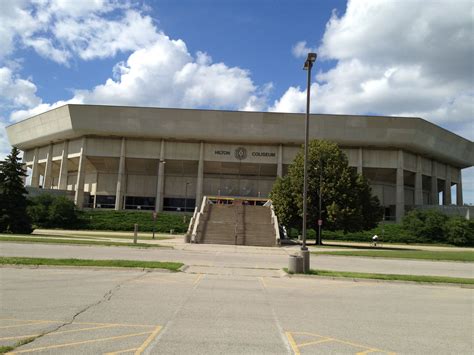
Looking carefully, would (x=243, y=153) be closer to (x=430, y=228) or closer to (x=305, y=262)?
(x=430, y=228)

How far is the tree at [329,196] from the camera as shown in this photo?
36.2m

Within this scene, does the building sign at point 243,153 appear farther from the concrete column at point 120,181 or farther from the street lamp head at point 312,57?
the street lamp head at point 312,57

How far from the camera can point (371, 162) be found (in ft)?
211

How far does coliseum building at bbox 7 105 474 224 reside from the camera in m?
60.9

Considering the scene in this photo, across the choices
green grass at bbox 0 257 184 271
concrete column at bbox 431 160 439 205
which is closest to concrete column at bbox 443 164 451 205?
concrete column at bbox 431 160 439 205

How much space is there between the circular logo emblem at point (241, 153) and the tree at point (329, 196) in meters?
25.1

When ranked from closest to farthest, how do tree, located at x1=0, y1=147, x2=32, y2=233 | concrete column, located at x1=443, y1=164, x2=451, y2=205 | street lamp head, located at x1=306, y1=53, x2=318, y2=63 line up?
street lamp head, located at x1=306, y1=53, x2=318, y2=63
tree, located at x1=0, y1=147, x2=32, y2=233
concrete column, located at x1=443, y1=164, x2=451, y2=205

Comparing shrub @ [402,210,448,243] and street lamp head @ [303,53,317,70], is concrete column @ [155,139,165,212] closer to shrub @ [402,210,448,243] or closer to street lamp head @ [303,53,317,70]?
shrub @ [402,210,448,243]

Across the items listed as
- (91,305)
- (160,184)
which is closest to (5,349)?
(91,305)

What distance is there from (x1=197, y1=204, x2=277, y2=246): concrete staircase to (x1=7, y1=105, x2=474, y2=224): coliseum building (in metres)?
22.2

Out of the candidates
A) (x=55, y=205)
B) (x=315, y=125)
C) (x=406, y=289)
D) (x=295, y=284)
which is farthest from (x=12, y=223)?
(x=315, y=125)

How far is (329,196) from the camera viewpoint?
120 ft

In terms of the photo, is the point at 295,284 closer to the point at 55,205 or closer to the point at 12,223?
the point at 12,223

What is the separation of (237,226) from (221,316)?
96.2 feet
